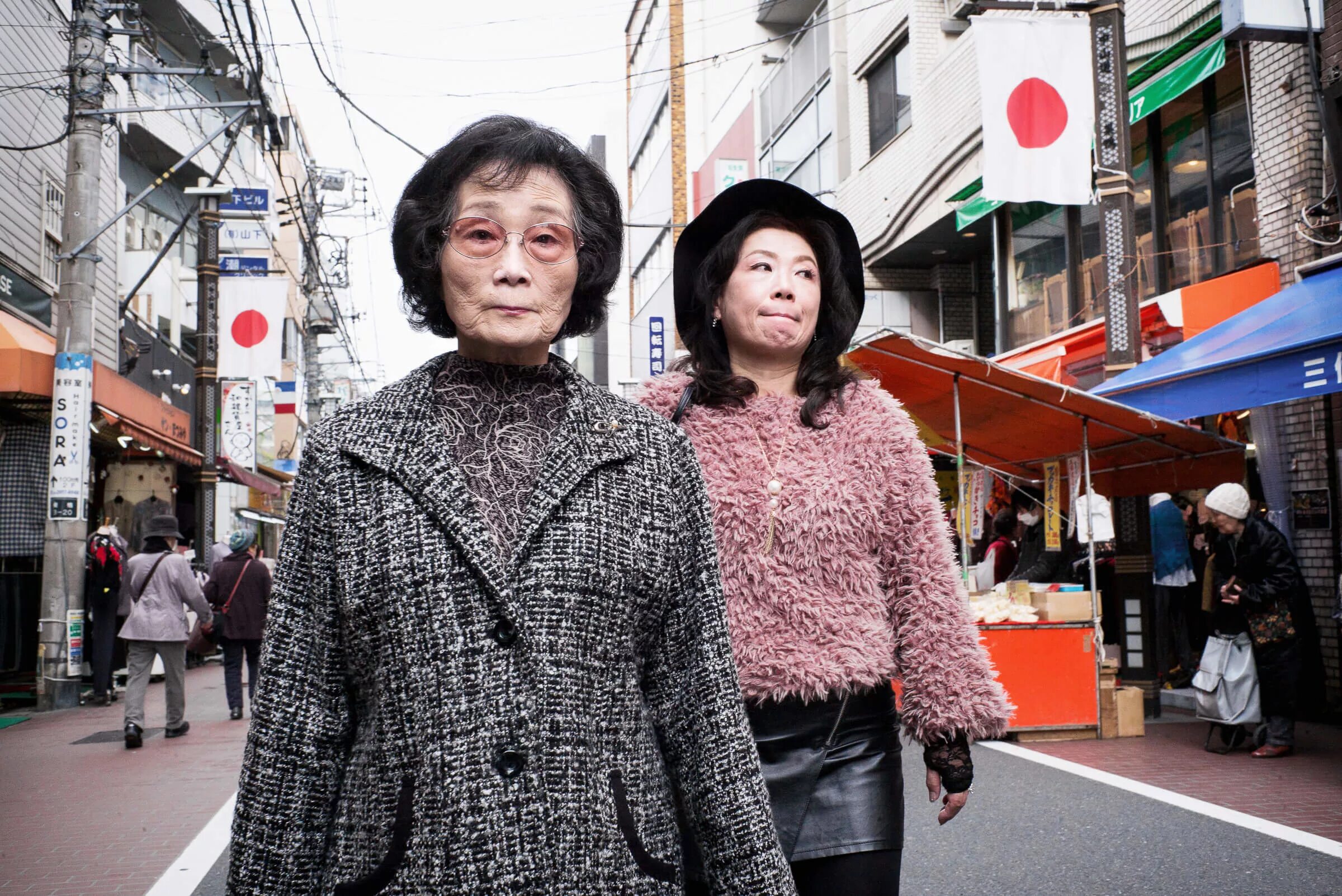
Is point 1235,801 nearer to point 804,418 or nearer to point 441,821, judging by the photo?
point 804,418

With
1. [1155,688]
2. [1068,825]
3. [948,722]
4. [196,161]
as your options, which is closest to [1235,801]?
[1068,825]

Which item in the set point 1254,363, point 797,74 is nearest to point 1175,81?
point 1254,363

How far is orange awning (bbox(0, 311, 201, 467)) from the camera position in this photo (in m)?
12.5

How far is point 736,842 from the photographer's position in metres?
1.77

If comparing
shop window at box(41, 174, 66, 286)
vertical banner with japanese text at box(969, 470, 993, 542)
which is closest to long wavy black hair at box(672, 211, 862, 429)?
vertical banner with japanese text at box(969, 470, 993, 542)

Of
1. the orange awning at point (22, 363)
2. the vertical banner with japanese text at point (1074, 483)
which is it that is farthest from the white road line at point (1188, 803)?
the orange awning at point (22, 363)

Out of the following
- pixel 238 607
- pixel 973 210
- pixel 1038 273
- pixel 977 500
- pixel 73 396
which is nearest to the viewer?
pixel 238 607

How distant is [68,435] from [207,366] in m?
6.07

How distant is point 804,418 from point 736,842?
1173 mm

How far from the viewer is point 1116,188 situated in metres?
10.2

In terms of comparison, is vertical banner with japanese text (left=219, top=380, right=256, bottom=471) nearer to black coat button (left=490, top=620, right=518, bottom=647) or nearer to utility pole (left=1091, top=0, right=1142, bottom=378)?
utility pole (left=1091, top=0, right=1142, bottom=378)

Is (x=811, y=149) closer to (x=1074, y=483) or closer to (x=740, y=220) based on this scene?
(x=1074, y=483)

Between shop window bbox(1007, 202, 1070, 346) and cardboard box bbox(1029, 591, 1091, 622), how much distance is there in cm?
586

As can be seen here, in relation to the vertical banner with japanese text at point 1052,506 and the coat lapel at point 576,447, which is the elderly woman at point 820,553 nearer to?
the coat lapel at point 576,447
